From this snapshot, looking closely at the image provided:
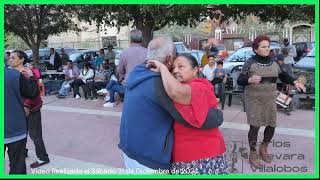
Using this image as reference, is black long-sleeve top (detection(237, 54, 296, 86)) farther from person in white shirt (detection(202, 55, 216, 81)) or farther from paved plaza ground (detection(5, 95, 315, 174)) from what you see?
person in white shirt (detection(202, 55, 216, 81))

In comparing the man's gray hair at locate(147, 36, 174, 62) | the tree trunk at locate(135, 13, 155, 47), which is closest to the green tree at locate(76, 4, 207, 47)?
the tree trunk at locate(135, 13, 155, 47)

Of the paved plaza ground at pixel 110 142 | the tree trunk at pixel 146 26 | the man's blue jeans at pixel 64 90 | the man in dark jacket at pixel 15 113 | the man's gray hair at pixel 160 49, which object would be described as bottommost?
the paved plaza ground at pixel 110 142

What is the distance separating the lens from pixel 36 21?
15320 mm

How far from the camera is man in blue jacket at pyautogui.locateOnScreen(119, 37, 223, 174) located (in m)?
2.62

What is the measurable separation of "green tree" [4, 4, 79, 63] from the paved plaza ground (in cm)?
655

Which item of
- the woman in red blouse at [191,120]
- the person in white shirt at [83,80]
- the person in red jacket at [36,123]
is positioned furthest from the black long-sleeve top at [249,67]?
the person in white shirt at [83,80]

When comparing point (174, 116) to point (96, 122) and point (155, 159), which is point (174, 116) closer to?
point (155, 159)

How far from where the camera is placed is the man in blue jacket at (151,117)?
262 centimetres

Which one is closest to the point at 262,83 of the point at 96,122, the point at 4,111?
the point at 4,111

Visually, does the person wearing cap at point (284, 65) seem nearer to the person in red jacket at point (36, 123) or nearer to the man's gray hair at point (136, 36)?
the man's gray hair at point (136, 36)

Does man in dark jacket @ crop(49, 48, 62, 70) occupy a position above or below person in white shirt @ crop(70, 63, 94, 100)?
above

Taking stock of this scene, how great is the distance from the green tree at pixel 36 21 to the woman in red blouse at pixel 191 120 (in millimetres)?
12808

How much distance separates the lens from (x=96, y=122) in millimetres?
8102

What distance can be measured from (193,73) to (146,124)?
0.48 metres
